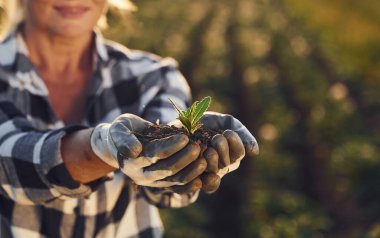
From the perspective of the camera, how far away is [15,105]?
6.66 feet

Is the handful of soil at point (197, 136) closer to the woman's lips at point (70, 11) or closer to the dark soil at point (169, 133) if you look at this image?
the dark soil at point (169, 133)

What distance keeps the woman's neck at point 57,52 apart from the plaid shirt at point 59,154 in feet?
0.14

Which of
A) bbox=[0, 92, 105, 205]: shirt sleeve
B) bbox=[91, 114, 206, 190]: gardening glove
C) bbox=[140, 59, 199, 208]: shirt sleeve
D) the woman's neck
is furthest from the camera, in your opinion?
the woman's neck

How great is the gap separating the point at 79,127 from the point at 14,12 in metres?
0.71

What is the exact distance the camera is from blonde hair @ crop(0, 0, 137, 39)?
2.26 meters

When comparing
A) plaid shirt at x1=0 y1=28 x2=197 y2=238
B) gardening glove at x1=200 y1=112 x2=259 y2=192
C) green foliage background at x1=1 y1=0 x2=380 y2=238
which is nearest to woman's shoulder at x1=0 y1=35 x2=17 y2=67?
plaid shirt at x1=0 y1=28 x2=197 y2=238

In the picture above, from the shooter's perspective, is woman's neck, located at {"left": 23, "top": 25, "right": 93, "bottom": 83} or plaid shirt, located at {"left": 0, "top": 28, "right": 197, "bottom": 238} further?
woman's neck, located at {"left": 23, "top": 25, "right": 93, "bottom": 83}

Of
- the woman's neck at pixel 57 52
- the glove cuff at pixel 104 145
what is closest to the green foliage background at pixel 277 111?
the woman's neck at pixel 57 52

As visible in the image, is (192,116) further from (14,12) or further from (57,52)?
(14,12)

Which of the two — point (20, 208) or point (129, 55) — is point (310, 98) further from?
point (20, 208)

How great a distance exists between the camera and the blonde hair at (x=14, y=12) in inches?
89.1

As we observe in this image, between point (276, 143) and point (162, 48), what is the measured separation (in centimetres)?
172

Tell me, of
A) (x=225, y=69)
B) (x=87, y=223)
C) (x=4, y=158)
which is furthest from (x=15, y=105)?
(x=225, y=69)

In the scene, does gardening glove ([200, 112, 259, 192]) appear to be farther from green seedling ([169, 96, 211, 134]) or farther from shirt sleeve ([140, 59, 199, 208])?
shirt sleeve ([140, 59, 199, 208])
